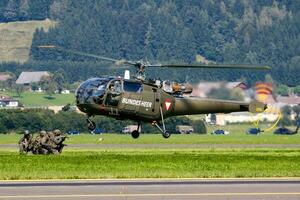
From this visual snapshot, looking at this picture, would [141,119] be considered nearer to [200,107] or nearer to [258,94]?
[200,107]

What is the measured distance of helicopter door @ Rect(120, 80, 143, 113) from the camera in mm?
86062

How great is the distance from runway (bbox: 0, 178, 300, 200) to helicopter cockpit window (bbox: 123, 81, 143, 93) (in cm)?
3006

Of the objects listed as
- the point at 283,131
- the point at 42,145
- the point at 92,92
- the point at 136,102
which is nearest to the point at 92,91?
the point at 92,92

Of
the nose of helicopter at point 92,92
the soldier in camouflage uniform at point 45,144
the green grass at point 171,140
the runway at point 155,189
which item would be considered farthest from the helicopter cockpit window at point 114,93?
the green grass at point 171,140

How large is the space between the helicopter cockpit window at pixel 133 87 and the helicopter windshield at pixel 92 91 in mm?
1553

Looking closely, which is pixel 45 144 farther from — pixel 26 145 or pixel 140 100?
pixel 140 100

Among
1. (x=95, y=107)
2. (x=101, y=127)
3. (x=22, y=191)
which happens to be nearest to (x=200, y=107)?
(x=95, y=107)

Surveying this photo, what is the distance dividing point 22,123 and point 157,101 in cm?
6711

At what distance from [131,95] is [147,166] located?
21.4m

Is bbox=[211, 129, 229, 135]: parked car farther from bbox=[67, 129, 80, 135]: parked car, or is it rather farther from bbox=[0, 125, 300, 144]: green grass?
bbox=[0, 125, 300, 144]: green grass

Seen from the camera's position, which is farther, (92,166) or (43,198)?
(92,166)

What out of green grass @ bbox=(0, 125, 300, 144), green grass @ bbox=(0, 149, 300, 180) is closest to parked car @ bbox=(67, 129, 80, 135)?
green grass @ bbox=(0, 125, 300, 144)

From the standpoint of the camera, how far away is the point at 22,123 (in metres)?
153

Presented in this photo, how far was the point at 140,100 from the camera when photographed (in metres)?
87.1
